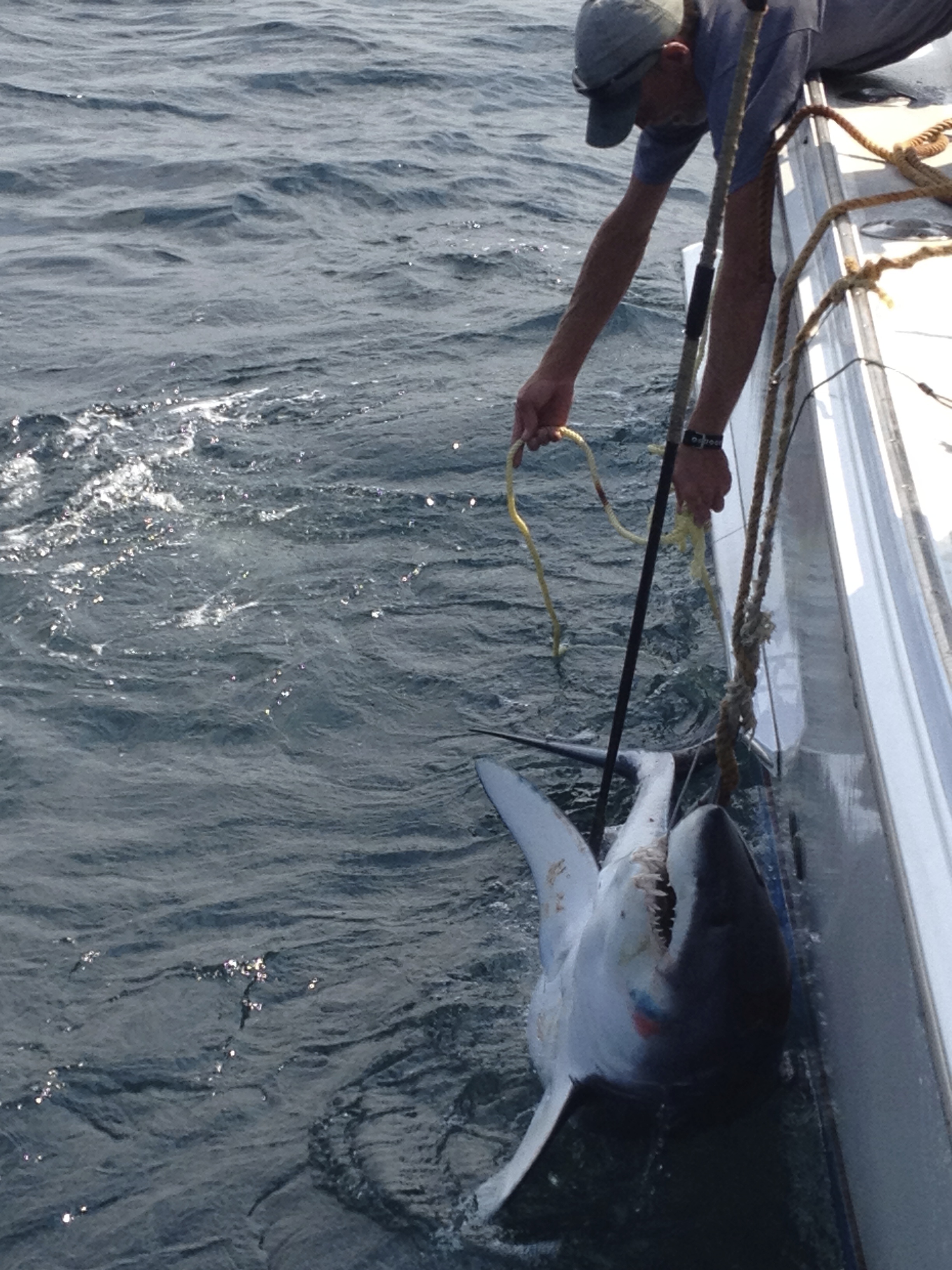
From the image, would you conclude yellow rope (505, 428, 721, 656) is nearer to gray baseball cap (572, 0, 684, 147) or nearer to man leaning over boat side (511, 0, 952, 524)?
man leaning over boat side (511, 0, 952, 524)

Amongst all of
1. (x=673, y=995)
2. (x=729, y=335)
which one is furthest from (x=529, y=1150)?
(x=729, y=335)

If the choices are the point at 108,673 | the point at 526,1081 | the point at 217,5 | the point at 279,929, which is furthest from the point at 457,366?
the point at 217,5

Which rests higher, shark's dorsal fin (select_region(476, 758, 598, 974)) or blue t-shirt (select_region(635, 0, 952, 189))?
blue t-shirt (select_region(635, 0, 952, 189))

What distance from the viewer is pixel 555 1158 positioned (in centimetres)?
280

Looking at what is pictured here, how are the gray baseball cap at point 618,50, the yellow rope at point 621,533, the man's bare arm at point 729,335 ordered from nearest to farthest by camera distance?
the gray baseball cap at point 618,50 < the man's bare arm at point 729,335 < the yellow rope at point 621,533

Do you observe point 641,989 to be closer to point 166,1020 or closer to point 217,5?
point 166,1020

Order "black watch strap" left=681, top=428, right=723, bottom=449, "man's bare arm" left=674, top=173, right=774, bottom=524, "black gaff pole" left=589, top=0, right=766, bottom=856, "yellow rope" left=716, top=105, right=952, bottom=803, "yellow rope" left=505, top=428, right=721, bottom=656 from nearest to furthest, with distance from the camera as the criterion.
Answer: "black gaff pole" left=589, top=0, right=766, bottom=856 → "yellow rope" left=716, top=105, right=952, bottom=803 → "man's bare arm" left=674, top=173, right=774, bottom=524 → "black watch strap" left=681, top=428, right=723, bottom=449 → "yellow rope" left=505, top=428, right=721, bottom=656

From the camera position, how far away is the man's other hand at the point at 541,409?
12.5 feet

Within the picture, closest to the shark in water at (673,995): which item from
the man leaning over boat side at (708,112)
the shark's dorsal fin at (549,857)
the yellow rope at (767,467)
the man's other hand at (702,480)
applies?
the shark's dorsal fin at (549,857)

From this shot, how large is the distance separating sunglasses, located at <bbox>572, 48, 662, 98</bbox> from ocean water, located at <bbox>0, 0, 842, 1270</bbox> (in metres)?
1.73

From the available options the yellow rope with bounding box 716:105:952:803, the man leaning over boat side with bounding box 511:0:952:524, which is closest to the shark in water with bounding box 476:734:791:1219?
the yellow rope with bounding box 716:105:952:803

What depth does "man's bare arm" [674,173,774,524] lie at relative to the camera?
2.99 meters

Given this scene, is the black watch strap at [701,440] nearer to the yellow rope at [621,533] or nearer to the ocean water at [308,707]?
the yellow rope at [621,533]

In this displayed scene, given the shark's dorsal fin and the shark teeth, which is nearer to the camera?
the shark teeth
